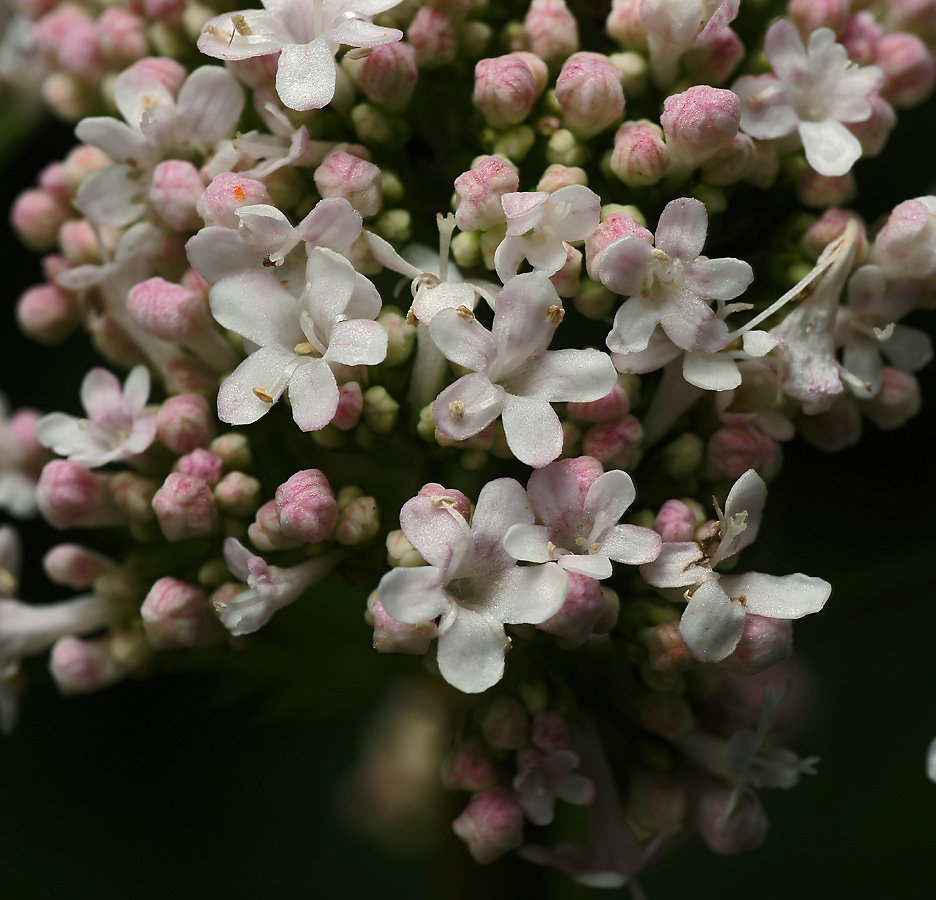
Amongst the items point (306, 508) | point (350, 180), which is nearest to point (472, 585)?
point (306, 508)

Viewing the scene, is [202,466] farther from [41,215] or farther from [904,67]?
[904,67]

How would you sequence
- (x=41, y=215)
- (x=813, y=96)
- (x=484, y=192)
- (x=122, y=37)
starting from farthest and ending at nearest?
(x=41, y=215), (x=122, y=37), (x=813, y=96), (x=484, y=192)

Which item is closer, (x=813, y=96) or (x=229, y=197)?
(x=229, y=197)

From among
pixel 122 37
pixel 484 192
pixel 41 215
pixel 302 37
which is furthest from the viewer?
pixel 41 215

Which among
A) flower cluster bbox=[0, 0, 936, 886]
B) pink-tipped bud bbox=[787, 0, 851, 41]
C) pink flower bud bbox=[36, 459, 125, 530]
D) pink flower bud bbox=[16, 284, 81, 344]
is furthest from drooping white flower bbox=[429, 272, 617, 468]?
pink flower bud bbox=[16, 284, 81, 344]

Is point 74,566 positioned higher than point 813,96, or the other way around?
point 813,96

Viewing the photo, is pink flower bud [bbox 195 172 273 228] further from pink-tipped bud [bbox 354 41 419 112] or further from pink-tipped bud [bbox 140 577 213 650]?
pink-tipped bud [bbox 140 577 213 650]
